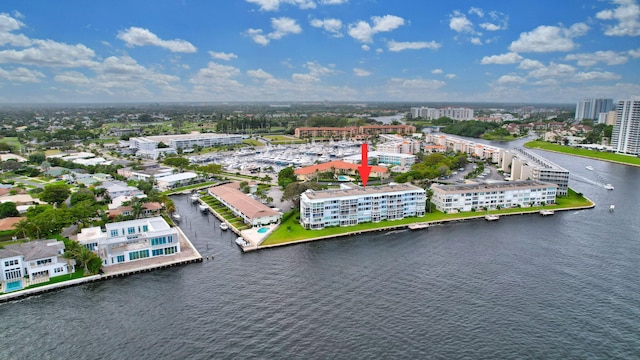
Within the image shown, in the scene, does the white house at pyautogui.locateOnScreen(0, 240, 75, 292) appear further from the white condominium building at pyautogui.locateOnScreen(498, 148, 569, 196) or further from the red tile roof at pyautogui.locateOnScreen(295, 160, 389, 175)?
the white condominium building at pyautogui.locateOnScreen(498, 148, 569, 196)

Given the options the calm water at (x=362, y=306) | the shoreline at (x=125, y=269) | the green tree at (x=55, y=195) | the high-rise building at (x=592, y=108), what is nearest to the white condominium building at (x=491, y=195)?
the calm water at (x=362, y=306)

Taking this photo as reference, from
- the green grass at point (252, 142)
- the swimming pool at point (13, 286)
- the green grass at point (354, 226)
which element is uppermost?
the green grass at point (252, 142)

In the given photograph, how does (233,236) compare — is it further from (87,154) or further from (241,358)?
(87,154)

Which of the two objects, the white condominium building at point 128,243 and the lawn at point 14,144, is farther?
the lawn at point 14,144

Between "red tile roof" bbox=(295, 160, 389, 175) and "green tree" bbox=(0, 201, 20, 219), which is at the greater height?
"red tile roof" bbox=(295, 160, 389, 175)

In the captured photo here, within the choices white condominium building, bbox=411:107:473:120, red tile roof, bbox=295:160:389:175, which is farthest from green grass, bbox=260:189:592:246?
white condominium building, bbox=411:107:473:120

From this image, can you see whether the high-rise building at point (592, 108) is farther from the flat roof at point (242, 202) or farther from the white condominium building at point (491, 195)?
the flat roof at point (242, 202)
